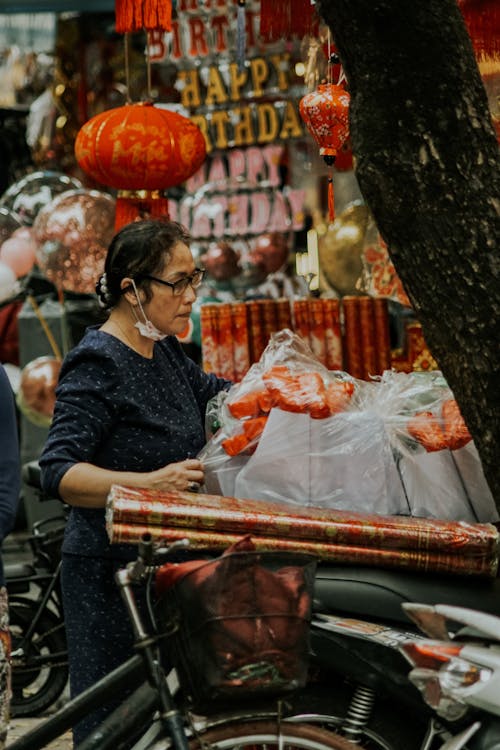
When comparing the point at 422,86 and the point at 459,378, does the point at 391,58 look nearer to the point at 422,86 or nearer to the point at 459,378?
the point at 422,86

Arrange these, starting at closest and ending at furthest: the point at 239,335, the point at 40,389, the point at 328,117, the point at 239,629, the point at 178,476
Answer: the point at 239,629 → the point at 178,476 → the point at 328,117 → the point at 239,335 → the point at 40,389

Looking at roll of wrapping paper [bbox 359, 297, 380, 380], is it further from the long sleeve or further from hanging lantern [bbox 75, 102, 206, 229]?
the long sleeve

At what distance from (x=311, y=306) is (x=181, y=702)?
3.44 meters

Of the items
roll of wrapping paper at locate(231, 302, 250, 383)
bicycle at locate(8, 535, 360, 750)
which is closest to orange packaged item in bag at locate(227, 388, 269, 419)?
bicycle at locate(8, 535, 360, 750)

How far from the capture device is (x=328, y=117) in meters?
5.01

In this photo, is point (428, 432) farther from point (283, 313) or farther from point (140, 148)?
point (140, 148)

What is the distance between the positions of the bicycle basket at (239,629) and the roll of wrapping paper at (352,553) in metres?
0.51

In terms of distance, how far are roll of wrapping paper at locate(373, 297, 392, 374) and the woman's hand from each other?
8.56ft

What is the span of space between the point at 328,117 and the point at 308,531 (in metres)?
2.46

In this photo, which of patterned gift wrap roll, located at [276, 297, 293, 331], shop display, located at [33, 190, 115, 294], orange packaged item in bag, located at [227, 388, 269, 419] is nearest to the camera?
orange packaged item in bag, located at [227, 388, 269, 419]

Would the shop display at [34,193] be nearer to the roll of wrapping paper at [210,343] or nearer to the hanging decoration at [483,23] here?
the roll of wrapping paper at [210,343]

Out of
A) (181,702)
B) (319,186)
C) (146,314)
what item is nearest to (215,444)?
(146,314)

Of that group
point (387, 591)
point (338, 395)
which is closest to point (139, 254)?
point (338, 395)

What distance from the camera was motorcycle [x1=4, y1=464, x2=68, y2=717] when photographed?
5695 mm
